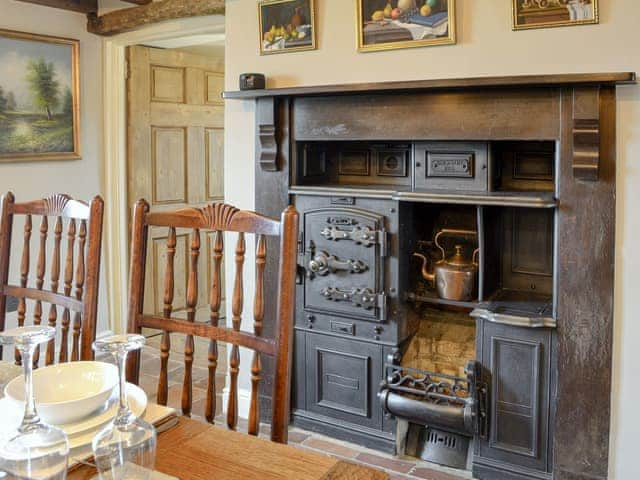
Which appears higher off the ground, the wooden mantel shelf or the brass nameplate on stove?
the wooden mantel shelf

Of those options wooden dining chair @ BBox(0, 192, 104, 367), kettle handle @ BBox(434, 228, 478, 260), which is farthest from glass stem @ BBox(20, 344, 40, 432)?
kettle handle @ BBox(434, 228, 478, 260)

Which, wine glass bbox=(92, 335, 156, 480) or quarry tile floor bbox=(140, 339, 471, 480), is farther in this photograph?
quarry tile floor bbox=(140, 339, 471, 480)

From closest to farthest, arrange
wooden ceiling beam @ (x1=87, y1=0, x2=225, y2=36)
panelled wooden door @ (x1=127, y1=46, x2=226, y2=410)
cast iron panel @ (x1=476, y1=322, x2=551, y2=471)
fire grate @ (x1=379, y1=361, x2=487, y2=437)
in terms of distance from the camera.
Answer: cast iron panel @ (x1=476, y1=322, x2=551, y2=471) < fire grate @ (x1=379, y1=361, x2=487, y2=437) < wooden ceiling beam @ (x1=87, y1=0, x2=225, y2=36) < panelled wooden door @ (x1=127, y1=46, x2=226, y2=410)

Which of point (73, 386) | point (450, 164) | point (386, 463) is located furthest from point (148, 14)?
point (73, 386)

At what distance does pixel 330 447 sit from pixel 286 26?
191cm

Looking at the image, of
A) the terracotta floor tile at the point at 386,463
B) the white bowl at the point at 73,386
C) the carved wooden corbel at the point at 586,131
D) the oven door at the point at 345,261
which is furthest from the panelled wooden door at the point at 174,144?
the white bowl at the point at 73,386

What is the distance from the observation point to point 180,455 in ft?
3.78

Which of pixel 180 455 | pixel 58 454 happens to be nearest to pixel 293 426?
pixel 180 455

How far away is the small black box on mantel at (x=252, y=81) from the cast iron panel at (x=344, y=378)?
117 centimetres

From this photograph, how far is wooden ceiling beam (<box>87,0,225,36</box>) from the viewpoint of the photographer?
11.8ft

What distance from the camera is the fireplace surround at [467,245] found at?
2457 millimetres

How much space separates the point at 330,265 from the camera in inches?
117

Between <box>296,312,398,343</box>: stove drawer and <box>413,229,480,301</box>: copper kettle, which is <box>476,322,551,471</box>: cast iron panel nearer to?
<box>413,229,480,301</box>: copper kettle

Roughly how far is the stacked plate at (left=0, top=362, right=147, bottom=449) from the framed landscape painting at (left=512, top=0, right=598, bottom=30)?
1.96 metres
